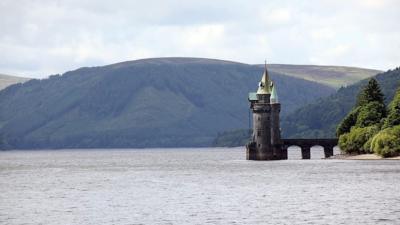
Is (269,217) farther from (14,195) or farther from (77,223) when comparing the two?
(14,195)

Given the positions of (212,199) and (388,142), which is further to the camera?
(388,142)

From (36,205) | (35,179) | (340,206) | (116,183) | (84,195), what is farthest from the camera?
(35,179)

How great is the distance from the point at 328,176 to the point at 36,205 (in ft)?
172

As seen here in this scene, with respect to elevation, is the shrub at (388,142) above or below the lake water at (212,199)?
above

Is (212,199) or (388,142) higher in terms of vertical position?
(388,142)

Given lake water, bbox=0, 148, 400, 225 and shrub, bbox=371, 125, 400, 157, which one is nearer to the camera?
lake water, bbox=0, 148, 400, 225

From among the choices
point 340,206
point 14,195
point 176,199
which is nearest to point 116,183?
point 14,195

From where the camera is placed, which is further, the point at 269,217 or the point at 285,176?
the point at 285,176

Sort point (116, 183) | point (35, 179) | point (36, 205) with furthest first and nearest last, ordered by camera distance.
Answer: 1. point (35, 179)
2. point (116, 183)
3. point (36, 205)

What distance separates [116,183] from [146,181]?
5.80 m

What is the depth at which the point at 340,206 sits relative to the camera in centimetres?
9794

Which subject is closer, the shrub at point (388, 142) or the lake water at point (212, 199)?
the lake water at point (212, 199)

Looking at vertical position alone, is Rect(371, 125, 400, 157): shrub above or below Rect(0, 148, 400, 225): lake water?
above

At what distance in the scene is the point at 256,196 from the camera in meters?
113
